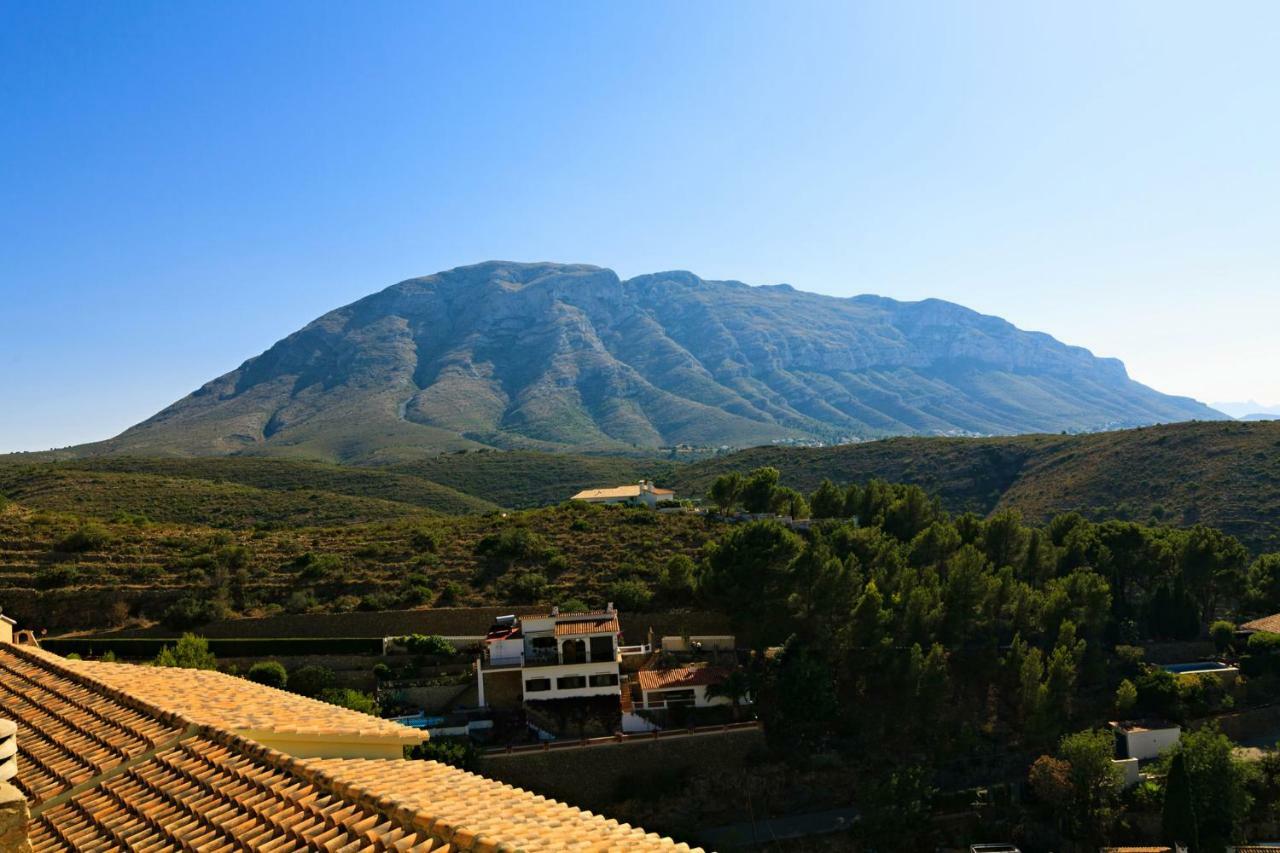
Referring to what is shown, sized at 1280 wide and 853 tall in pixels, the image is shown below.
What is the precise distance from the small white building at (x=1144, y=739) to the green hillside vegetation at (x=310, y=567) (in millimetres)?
14330

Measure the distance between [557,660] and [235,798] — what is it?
717 inches

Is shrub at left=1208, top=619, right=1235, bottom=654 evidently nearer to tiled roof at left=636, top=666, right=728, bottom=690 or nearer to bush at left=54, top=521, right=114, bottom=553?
tiled roof at left=636, top=666, right=728, bottom=690

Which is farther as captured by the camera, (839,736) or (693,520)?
(693,520)

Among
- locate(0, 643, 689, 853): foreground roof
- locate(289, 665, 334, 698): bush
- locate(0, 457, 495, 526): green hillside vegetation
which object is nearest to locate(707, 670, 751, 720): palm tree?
locate(289, 665, 334, 698): bush

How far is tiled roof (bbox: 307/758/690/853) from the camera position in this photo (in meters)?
5.24

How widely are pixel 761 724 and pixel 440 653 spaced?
10682 mm

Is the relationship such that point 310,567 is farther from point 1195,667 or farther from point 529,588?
point 1195,667

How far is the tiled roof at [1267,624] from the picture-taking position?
28.1 meters

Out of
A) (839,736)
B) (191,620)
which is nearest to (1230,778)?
(839,736)

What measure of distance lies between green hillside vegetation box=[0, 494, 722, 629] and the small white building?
14330mm

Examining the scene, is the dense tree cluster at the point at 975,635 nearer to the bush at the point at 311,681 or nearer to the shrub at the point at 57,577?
the bush at the point at 311,681

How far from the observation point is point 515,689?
23891 mm

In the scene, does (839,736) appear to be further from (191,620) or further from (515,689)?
(191,620)

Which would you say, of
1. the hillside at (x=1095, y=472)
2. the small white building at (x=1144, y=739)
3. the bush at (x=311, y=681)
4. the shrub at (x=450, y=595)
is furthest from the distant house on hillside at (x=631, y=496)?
the small white building at (x=1144, y=739)
